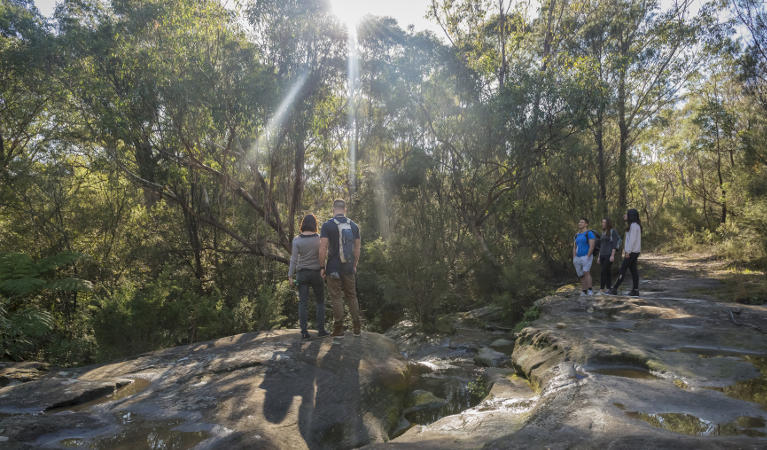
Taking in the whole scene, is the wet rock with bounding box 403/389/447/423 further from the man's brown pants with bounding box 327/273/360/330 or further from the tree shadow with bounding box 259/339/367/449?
the man's brown pants with bounding box 327/273/360/330

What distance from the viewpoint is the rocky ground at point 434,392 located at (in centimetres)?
325

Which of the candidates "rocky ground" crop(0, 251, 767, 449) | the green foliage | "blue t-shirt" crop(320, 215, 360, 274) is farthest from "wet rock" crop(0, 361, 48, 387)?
"blue t-shirt" crop(320, 215, 360, 274)

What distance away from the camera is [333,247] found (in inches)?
257

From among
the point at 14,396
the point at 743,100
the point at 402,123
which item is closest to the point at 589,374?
the point at 14,396

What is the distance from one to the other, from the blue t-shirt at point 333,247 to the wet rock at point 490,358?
9.36 ft

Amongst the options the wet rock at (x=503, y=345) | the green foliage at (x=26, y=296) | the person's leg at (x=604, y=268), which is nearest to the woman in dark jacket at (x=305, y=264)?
the wet rock at (x=503, y=345)

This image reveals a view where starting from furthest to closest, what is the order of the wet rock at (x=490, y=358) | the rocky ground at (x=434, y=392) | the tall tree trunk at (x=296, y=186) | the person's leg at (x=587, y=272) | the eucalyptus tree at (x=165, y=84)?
1. the tall tree trunk at (x=296, y=186)
2. the eucalyptus tree at (x=165, y=84)
3. the person's leg at (x=587, y=272)
4. the wet rock at (x=490, y=358)
5. the rocky ground at (x=434, y=392)

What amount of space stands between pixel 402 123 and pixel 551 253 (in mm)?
8129

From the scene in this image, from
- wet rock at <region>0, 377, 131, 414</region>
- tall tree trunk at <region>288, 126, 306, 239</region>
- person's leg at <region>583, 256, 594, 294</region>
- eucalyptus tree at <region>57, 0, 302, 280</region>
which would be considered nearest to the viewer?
wet rock at <region>0, 377, 131, 414</region>

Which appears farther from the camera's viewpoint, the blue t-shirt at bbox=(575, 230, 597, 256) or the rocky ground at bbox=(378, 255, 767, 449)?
the blue t-shirt at bbox=(575, 230, 597, 256)

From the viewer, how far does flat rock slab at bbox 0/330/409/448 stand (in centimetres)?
349

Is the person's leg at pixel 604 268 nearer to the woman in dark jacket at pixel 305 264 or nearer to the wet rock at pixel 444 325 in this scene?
the wet rock at pixel 444 325

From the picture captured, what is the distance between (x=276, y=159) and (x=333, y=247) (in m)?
6.55

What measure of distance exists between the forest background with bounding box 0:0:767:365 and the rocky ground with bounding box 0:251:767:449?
3.37 metres
